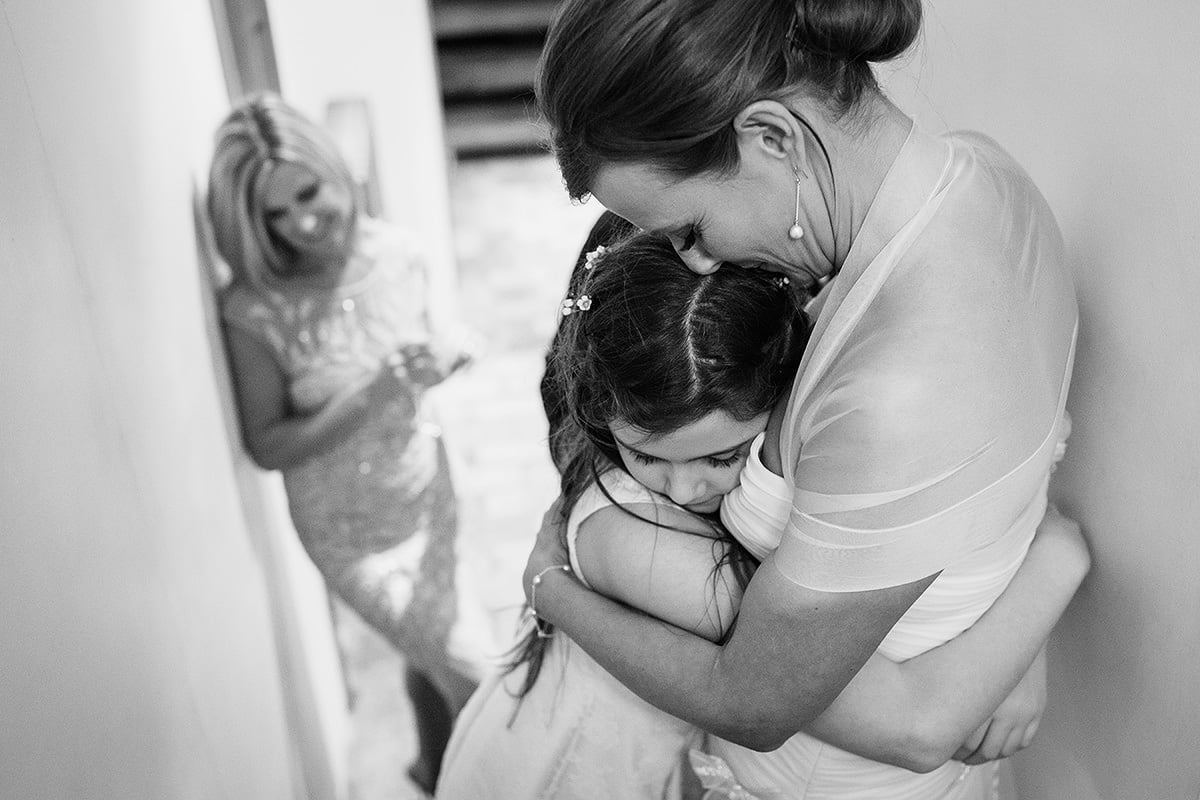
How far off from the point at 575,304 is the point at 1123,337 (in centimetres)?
60

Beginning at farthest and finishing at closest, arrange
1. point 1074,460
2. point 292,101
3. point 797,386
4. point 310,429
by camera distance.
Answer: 1. point 292,101
2. point 310,429
3. point 1074,460
4. point 797,386

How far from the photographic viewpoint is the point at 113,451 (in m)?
1.38

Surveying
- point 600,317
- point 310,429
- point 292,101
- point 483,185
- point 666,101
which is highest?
point 666,101

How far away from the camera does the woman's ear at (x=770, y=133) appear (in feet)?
2.88

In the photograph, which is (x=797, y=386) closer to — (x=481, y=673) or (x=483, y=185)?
(x=481, y=673)

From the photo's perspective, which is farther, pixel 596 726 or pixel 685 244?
pixel 596 726

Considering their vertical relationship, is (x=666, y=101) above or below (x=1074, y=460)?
above

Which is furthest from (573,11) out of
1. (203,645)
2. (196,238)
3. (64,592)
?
(196,238)

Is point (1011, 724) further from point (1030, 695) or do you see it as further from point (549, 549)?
point (549, 549)

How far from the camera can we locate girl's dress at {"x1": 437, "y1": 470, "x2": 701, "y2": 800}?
4.68 feet

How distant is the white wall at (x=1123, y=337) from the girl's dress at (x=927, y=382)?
12 centimetres

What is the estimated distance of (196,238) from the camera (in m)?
2.06

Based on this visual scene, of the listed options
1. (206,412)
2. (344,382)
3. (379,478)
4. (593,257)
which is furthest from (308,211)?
(593,257)

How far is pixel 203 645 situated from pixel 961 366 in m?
1.31
